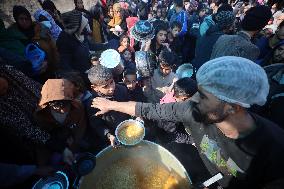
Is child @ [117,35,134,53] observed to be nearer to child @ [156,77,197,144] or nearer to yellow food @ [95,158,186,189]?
child @ [156,77,197,144]

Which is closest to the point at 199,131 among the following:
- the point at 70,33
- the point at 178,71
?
the point at 178,71

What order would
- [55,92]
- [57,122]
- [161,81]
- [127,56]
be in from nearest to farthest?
[55,92]
[57,122]
[161,81]
[127,56]

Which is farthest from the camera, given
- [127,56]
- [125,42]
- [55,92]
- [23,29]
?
[125,42]

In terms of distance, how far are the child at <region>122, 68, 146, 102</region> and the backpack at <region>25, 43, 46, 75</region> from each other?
1306mm

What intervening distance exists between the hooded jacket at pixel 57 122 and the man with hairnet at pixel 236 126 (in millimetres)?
1312

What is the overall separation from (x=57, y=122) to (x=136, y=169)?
1116 mm

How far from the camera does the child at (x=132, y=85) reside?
4023 mm

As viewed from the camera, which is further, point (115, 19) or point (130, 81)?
point (115, 19)

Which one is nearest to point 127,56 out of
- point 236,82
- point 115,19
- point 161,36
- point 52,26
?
point 161,36

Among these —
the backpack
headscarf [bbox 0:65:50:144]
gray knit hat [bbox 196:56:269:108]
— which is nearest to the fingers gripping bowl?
headscarf [bbox 0:65:50:144]

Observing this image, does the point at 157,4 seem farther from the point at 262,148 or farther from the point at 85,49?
the point at 262,148

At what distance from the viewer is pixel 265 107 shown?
3.18 m

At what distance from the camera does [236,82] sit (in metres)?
1.79

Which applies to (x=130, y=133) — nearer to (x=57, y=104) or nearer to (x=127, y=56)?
(x=57, y=104)
